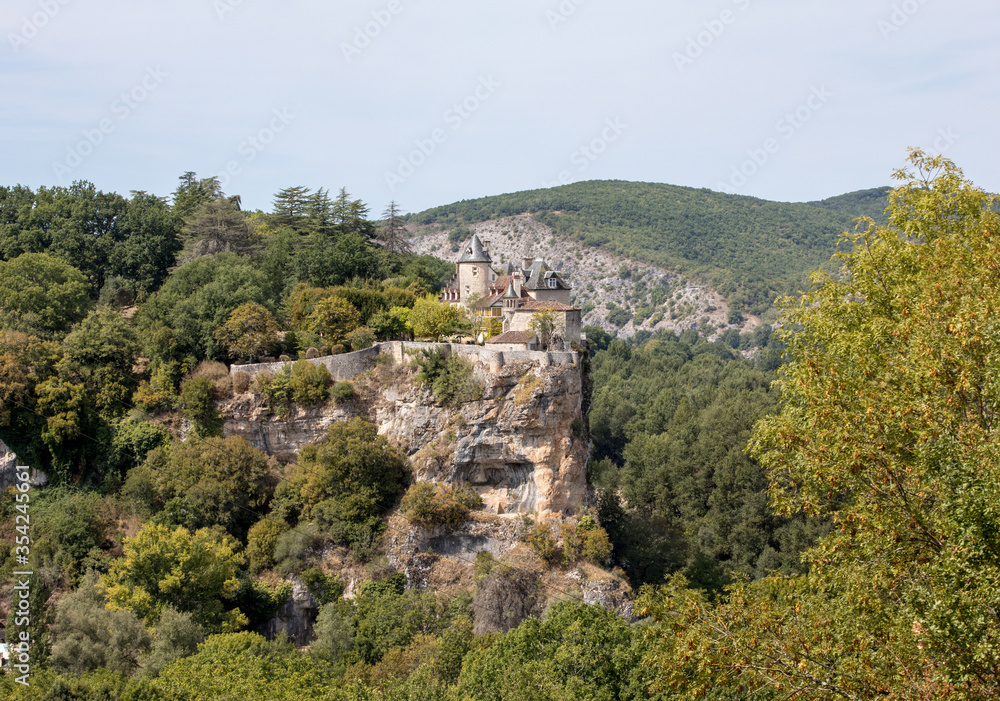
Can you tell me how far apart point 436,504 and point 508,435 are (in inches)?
176

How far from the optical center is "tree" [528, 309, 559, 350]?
139 ft

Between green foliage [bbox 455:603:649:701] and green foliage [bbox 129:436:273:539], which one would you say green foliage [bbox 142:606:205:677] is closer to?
green foliage [bbox 129:436:273:539]

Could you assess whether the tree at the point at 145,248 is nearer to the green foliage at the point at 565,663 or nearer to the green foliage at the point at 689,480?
the green foliage at the point at 689,480

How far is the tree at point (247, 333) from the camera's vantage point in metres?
42.6

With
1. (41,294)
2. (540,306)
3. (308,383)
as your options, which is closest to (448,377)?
(540,306)

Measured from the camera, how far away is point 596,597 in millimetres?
36812

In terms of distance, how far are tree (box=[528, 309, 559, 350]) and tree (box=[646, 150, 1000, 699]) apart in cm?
2630

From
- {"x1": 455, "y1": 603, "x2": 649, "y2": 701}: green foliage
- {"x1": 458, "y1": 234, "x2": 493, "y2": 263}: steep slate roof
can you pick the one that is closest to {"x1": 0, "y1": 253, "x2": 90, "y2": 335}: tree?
{"x1": 458, "y1": 234, "x2": 493, "y2": 263}: steep slate roof

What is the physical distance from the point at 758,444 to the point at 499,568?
2205 cm

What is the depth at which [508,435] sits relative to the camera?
39562 mm

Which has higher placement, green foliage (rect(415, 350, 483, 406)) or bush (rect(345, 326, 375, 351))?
bush (rect(345, 326, 375, 351))

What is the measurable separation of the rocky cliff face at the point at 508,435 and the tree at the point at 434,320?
3.89 m

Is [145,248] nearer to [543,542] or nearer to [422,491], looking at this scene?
[422,491]

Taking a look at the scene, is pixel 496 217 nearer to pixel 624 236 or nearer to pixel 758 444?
pixel 624 236
